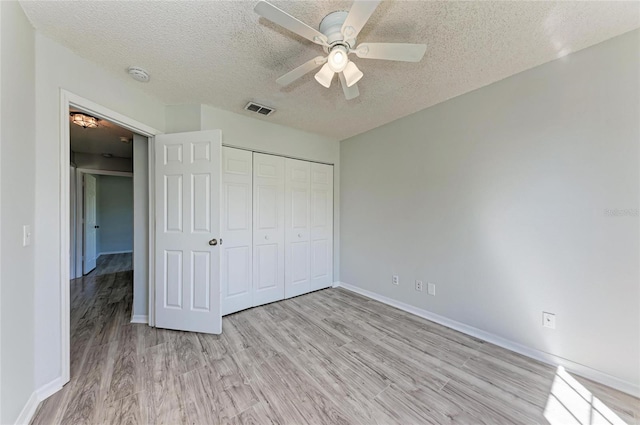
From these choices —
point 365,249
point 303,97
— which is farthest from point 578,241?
point 303,97

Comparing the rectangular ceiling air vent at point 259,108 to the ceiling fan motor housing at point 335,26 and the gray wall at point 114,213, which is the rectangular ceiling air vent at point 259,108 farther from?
the gray wall at point 114,213

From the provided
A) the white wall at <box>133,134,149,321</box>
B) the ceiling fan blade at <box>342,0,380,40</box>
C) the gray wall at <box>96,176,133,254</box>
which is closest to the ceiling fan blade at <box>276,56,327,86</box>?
the ceiling fan blade at <box>342,0,380,40</box>

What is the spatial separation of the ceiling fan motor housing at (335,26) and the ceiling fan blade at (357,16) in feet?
0.21

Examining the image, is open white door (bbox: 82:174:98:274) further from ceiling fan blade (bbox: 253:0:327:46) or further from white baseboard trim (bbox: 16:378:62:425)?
ceiling fan blade (bbox: 253:0:327:46)

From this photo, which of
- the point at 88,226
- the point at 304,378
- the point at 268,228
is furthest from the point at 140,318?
the point at 88,226

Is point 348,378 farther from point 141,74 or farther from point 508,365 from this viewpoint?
point 141,74

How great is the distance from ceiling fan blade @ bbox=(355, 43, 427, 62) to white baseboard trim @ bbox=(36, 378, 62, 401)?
9.66ft

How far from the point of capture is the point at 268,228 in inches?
125

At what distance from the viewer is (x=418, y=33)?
1.58 metres

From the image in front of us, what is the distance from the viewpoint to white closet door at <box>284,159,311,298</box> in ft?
11.0

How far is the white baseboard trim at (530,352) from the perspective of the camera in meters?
1.62

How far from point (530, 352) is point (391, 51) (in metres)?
2.60

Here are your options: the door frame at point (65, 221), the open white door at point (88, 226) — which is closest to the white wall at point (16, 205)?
the door frame at point (65, 221)

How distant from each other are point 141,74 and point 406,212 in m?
3.01
